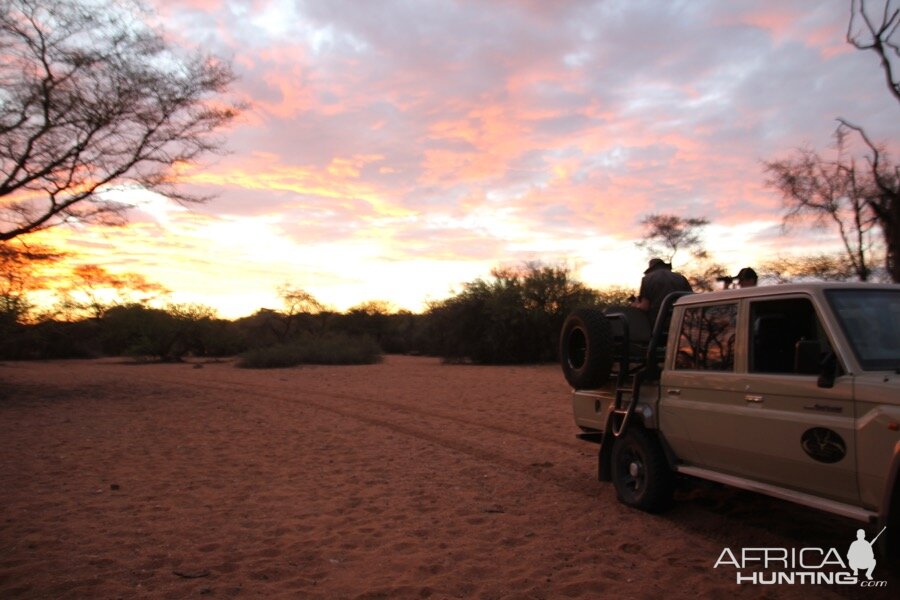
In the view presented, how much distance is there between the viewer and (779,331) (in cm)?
521

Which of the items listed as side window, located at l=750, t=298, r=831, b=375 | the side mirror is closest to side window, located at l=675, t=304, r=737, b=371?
side window, located at l=750, t=298, r=831, b=375

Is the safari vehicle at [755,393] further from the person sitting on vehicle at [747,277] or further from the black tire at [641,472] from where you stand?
the person sitting on vehicle at [747,277]

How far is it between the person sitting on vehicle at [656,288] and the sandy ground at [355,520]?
207 centimetres

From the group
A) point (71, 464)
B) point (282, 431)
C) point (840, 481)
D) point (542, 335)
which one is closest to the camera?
point (840, 481)

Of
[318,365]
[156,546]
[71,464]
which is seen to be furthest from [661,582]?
[318,365]

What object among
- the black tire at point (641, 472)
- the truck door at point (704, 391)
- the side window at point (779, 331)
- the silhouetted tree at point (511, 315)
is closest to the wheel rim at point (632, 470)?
the black tire at point (641, 472)

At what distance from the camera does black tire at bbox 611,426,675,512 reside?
6.25 metres

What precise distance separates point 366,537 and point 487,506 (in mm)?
1523

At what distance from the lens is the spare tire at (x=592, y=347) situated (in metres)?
6.62

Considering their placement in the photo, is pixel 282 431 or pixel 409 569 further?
pixel 282 431

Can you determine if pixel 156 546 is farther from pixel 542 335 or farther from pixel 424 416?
pixel 542 335

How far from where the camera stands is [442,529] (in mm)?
6148

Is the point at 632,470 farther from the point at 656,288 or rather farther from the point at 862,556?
the point at 862,556

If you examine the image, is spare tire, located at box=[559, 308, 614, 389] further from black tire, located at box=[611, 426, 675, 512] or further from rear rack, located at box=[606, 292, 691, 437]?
black tire, located at box=[611, 426, 675, 512]
